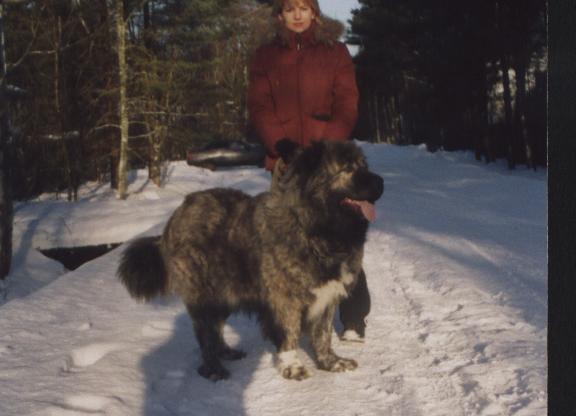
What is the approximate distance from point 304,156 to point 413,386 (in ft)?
5.03

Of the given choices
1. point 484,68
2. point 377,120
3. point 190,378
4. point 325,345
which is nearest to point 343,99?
point 325,345

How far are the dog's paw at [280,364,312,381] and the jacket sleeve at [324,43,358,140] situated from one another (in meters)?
1.59

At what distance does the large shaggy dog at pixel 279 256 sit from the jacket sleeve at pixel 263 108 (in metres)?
0.38

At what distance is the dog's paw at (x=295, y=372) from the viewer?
11.6ft

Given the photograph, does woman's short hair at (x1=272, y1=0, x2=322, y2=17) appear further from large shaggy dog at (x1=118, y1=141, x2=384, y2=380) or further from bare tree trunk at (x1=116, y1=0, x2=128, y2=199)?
bare tree trunk at (x1=116, y1=0, x2=128, y2=199)

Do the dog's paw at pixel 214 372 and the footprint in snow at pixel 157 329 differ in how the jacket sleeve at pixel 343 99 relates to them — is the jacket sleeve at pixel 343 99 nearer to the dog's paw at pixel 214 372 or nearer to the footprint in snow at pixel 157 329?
the dog's paw at pixel 214 372

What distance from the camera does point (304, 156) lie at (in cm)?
340

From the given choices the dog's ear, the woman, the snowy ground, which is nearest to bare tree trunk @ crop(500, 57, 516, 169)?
the snowy ground

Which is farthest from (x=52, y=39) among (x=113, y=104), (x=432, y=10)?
(x=432, y=10)

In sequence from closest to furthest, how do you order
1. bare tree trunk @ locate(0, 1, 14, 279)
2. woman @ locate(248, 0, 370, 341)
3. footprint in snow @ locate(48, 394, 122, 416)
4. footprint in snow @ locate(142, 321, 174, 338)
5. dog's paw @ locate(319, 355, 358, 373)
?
footprint in snow @ locate(48, 394, 122, 416), dog's paw @ locate(319, 355, 358, 373), woman @ locate(248, 0, 370, 341), footprint in snow @ locate(142, 321, 174, 338), bare tree trunk @ locate(0, 1, 14, 279)

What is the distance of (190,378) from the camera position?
3.56m

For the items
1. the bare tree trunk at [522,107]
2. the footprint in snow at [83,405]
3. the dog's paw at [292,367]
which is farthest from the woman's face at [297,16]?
the bare tree trunk at [522,107]

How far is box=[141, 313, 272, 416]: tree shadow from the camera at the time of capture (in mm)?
3096

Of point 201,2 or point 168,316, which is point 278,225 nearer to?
point 168,316
